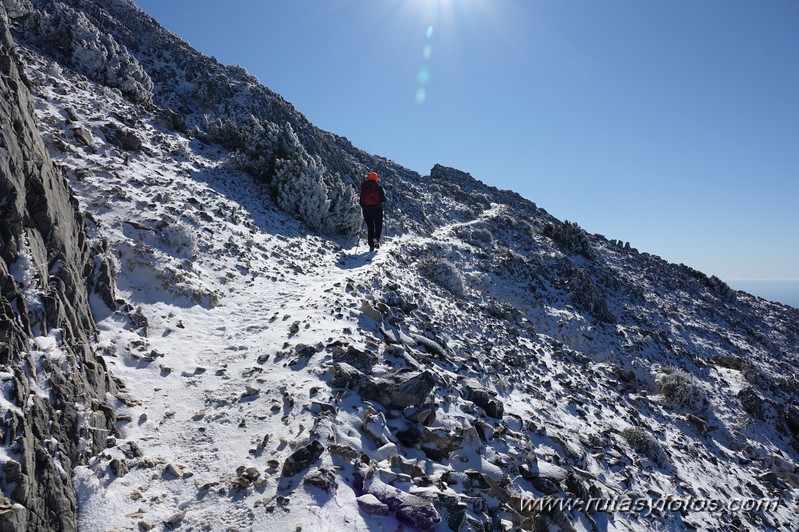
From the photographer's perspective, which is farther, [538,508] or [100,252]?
[100,252]

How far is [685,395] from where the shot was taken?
1468cm

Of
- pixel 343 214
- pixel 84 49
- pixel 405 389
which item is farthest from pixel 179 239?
pixel 84 49

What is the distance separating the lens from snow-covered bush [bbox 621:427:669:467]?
31.6ft

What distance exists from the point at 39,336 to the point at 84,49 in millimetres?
20393

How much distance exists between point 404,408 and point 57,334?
4.90 meters

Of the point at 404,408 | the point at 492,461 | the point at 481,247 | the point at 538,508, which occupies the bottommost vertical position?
the point at 538,508

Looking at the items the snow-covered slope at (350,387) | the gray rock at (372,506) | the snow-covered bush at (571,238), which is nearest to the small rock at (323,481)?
the snow-covered slope at (350,387)

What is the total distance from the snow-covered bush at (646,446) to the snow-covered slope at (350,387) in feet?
0.16

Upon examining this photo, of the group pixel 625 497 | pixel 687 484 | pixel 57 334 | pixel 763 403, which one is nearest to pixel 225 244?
pixel 57 334

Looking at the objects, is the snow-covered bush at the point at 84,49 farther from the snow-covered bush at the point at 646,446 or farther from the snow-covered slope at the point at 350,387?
the snow-covered bush at the point at 646,446

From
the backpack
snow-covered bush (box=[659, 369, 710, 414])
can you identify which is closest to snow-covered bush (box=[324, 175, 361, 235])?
the backpack

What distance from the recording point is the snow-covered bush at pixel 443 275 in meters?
16.7

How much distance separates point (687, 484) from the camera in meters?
9.14

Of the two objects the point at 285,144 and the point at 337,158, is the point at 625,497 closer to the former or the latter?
the point at 285,144
